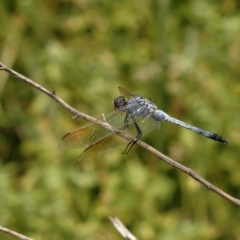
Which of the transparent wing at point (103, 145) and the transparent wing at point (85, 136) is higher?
the transparent wing at point (85, 136)

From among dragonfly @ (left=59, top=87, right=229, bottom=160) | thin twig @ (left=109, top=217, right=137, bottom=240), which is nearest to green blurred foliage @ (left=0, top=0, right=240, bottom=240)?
dragonfly @ (left=59, top=87, right=229, bottom=160)

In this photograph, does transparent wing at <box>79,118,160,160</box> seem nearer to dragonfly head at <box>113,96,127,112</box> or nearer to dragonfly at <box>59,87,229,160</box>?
dragonfly at <box>59,87,229,160</box>

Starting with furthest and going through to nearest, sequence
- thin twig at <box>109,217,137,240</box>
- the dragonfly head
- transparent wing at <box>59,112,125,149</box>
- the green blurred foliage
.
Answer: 1. the green blurred foliage
2. the dragonfly head
3. transparent wing at <box>59,112,125,149</box>
4. thin twig at <box>109,217,137,240</box>

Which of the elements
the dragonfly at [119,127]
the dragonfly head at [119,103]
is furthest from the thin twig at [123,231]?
the dragonfly head at [119,103]

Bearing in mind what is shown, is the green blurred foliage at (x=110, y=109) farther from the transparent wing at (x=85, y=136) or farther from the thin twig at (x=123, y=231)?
the thin twig at (x=123, y=231)

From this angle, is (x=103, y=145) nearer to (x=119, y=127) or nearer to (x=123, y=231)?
(x=119, y=127)

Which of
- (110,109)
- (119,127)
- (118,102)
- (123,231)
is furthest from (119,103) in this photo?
(110,109)

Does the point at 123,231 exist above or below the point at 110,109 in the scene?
below
